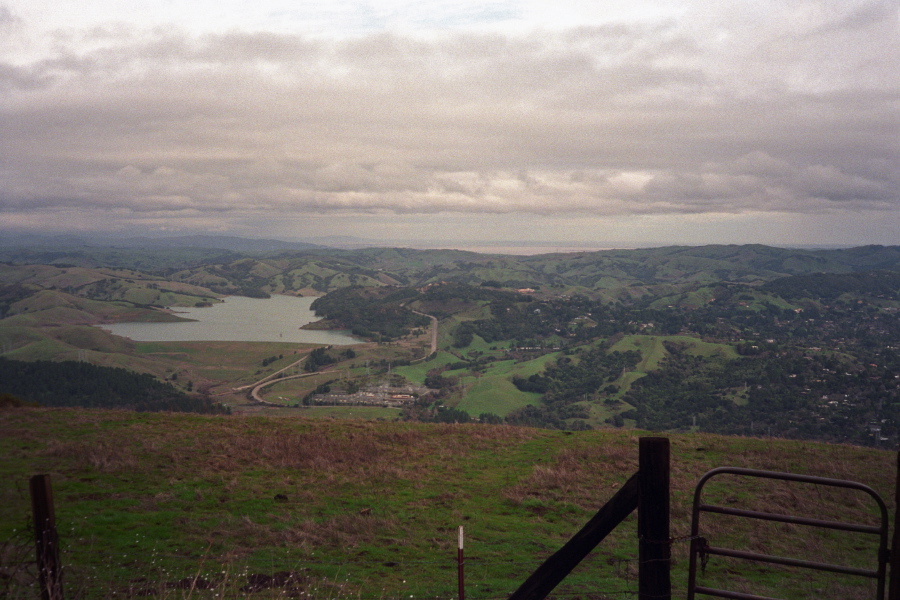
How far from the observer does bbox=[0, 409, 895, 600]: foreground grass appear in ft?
28.0

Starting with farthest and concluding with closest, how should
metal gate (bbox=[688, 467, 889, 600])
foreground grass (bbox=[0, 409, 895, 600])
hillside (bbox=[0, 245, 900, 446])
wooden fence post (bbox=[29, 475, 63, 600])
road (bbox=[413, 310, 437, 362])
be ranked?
1. road (bbox=[413, 310, 437, 362])
2. hillside (bbox=[0, 245, 900, 446])
3. foreground grass (bbox=[0, 409, 895, 600])
4. wooden fence post (bbox=[29, 475, 63, 600])
5. metal gate (bbox=[688, 467, 889, 600])

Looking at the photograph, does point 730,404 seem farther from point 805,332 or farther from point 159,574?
point 805,332

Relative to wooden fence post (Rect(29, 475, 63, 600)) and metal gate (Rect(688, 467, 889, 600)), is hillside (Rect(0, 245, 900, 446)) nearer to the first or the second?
metal gate (Rect(688, 467, 889, 600))

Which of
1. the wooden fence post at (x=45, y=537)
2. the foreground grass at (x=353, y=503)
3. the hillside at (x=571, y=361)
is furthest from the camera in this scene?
the hillside at (x=571, y=361)

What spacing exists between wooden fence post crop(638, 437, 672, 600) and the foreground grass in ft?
14.1

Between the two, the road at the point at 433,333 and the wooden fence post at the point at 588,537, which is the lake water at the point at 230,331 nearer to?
the road at the point at 433,333

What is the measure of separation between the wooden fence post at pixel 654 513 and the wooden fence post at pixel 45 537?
5573 millimetres

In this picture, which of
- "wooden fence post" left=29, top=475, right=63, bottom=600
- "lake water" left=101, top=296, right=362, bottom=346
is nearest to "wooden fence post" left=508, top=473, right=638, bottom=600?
"wooden fence post" left=29, top=475, right=63, bottom=600

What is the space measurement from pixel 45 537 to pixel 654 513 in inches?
233

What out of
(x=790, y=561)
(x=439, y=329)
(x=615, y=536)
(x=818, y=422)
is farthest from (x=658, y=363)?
(x=790, y=561)

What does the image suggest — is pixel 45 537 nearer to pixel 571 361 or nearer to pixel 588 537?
pixel 588 537

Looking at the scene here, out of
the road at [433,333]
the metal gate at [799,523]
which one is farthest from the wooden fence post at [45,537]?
the road at [433,333]

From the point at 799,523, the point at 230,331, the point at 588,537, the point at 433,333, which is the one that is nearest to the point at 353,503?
the point at 588,537

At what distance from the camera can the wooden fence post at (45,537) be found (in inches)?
212
